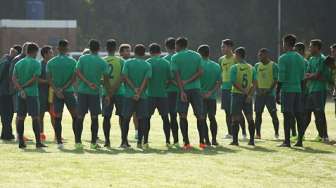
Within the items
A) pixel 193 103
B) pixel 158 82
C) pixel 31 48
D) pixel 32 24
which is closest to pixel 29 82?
pixel 31 48

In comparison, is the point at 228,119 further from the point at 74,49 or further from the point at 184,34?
the point at 184,34

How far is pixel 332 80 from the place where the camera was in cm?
2161

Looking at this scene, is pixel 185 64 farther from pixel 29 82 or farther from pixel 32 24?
pixel 32 24

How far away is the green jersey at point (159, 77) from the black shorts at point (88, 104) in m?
1.12

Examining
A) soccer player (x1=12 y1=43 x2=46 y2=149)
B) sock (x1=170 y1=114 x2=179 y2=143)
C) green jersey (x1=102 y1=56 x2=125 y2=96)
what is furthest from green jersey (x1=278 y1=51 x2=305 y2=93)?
soccer player (x1=12 y1=43 x2=46 y2=149)

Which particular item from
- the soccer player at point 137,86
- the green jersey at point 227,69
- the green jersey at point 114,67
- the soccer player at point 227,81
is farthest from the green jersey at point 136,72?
the green jersey at point 227,69

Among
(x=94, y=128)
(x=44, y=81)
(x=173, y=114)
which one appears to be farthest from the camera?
(x=44, y=81)

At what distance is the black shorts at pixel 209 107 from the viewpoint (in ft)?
66.2

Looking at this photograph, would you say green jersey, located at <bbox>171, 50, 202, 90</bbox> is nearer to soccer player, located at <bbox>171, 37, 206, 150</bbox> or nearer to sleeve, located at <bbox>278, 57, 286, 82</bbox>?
soccer player, located at <bbox>171, 37, 206, 150</bbox>

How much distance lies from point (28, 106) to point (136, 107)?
2.08 m

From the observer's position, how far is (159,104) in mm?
19266

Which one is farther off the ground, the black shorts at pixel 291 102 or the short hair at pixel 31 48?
the short hair at pixel 31 48

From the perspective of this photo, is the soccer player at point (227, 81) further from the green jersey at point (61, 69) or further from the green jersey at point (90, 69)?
the green jersey at point (61, 69)

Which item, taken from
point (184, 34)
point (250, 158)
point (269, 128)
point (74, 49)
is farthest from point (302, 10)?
point (250, 158)
